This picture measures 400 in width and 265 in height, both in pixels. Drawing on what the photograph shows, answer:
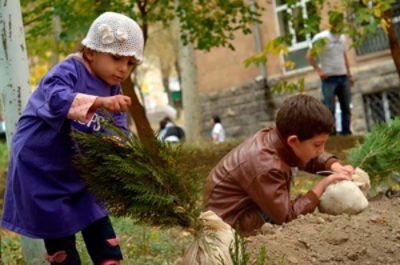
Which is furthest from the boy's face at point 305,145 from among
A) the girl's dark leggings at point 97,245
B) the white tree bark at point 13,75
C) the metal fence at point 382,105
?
the metal fence at point 382,105

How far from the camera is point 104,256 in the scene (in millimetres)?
3371

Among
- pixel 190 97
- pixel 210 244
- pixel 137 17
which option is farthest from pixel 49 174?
pixel 190 97

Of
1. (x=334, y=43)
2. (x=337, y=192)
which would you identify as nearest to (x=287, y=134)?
(x=337, y=192)

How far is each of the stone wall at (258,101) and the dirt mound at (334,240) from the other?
42.6 feet

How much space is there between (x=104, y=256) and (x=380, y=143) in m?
2.07

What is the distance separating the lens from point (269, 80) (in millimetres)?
19203

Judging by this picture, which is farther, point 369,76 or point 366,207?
point 369,76

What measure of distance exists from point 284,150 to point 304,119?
0.22 m

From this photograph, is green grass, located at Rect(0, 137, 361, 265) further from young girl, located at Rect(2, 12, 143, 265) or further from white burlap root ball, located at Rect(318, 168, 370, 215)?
white burlap root ball, located at Rect(318, 168, 370, 215)

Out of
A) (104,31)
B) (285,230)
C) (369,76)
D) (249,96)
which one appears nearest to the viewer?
(104,31)

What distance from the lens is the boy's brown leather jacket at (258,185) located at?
3572 millimetres

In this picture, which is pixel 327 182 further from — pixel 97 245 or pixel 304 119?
pixel 97 245

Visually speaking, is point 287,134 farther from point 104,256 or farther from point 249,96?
point 249,96

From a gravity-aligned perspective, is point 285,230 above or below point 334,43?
below
